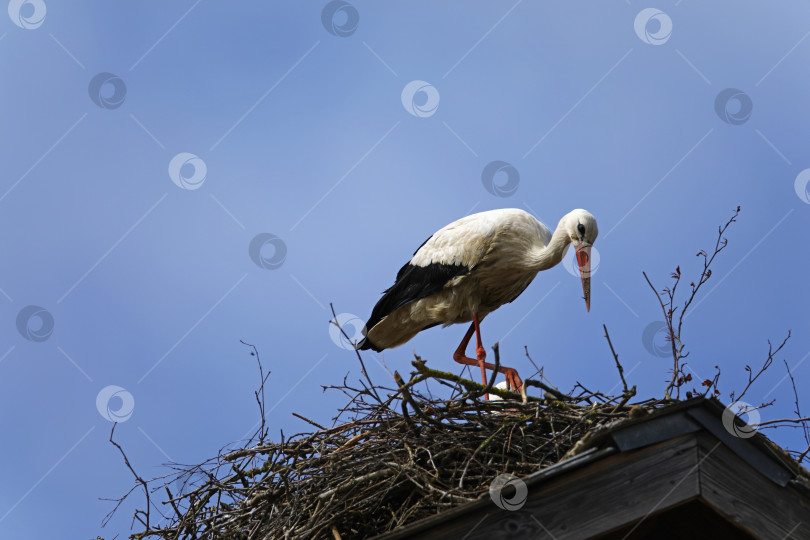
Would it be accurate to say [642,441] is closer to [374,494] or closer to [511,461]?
[511,461]

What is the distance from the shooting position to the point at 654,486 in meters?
2.23

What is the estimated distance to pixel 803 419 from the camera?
3.12 m

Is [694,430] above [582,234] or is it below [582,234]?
below

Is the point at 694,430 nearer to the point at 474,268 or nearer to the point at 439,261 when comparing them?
the point at 474,268

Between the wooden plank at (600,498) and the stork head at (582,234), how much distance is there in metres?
3.06

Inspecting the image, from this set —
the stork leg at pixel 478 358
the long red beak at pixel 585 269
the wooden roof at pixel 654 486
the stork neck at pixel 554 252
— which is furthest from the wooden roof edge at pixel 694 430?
the stork neck at pixel 554 252

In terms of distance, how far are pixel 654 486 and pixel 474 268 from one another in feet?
11.5

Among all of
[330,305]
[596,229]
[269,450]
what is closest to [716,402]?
[330,305]

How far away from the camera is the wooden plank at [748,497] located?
2.19 m

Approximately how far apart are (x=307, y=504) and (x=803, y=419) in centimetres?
191

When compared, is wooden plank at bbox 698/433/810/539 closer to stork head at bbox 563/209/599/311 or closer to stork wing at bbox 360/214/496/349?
stork head at bbox 563/209/599/311

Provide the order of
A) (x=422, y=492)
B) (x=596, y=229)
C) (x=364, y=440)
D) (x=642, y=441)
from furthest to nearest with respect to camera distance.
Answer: (x=596, y=229) < (x=364, y=440) < (x=422, y=492) < (x=642, y=441)

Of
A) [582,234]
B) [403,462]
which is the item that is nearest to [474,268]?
[582,234]

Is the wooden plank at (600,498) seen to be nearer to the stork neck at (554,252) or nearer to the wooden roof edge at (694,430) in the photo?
the wooden roof edge at (694,430)
